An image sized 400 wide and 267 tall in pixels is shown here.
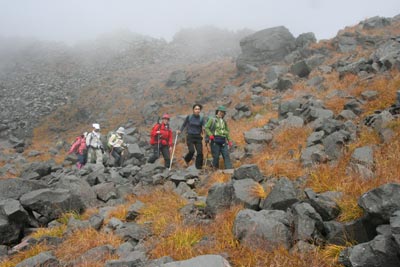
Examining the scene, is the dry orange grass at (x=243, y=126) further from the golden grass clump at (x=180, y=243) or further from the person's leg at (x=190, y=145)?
the golden grass clump at (x=180, y=243)

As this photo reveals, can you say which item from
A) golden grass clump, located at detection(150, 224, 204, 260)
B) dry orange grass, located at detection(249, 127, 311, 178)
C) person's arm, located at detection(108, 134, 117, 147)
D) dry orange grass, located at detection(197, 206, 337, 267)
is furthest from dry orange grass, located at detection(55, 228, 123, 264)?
person's arm, located at detection(108, 134, 117, 147)

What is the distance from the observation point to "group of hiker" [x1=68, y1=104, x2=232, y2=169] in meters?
10.4

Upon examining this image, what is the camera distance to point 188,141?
1123 centimetres

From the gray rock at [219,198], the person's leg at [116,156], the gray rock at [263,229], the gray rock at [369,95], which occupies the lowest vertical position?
the person's leg at [116,156]

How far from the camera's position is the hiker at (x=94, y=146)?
47.3 feet

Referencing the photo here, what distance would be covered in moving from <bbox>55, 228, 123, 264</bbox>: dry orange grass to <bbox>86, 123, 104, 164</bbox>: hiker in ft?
26.7

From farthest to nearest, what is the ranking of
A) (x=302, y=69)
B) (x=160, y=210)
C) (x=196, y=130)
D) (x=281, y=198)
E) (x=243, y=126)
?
(x=302, y=69) < (x=243, y=126) < (x=196, y=130) < (x=160, y=210) < (x=281, y=198)

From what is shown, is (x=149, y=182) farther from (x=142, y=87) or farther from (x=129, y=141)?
(x=142, y=87)

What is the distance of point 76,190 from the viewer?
8.72 meters

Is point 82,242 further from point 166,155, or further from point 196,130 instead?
point 166,155

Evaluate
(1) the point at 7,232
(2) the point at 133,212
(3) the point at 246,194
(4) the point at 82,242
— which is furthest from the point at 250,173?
(1) the point at 7,232

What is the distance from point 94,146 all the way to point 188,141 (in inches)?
200

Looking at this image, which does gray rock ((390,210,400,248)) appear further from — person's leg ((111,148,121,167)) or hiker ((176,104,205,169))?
person's leg ((111,148,121,167))

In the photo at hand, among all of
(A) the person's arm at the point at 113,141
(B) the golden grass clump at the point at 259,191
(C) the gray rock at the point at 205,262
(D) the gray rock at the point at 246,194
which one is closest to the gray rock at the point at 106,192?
(D) the gray rock at the point at 246,194
